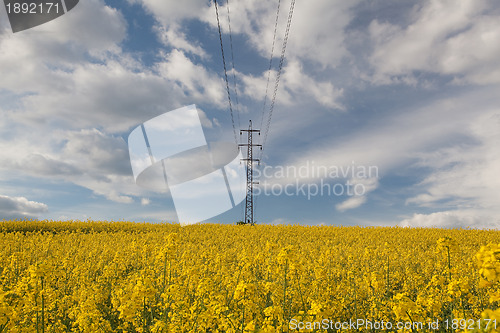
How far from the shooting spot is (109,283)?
840cm

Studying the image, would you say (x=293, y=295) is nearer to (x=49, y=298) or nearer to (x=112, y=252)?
(x=49, y=298)

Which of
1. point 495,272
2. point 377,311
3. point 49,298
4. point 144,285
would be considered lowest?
point 377,311

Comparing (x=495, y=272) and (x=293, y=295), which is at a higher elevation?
(x=495, y=272)

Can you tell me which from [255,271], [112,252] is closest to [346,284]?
[255,271]

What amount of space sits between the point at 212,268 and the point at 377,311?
14.9 ft

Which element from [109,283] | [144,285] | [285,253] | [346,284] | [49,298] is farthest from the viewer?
[109,283]

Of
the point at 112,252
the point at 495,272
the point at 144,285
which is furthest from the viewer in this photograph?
the point at 112,252

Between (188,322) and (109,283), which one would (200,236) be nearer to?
(109,283)

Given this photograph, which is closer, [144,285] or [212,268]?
[144,285]

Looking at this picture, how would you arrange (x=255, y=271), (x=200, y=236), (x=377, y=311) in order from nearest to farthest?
(x=377, y=311) → (x=255, y=271) → (x=200, y=236)

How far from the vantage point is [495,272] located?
278 cm

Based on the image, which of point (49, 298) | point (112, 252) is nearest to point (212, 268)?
point (49, 298)

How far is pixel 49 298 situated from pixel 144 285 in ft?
7.32

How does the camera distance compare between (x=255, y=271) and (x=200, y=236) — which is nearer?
(x=255, y=271)
